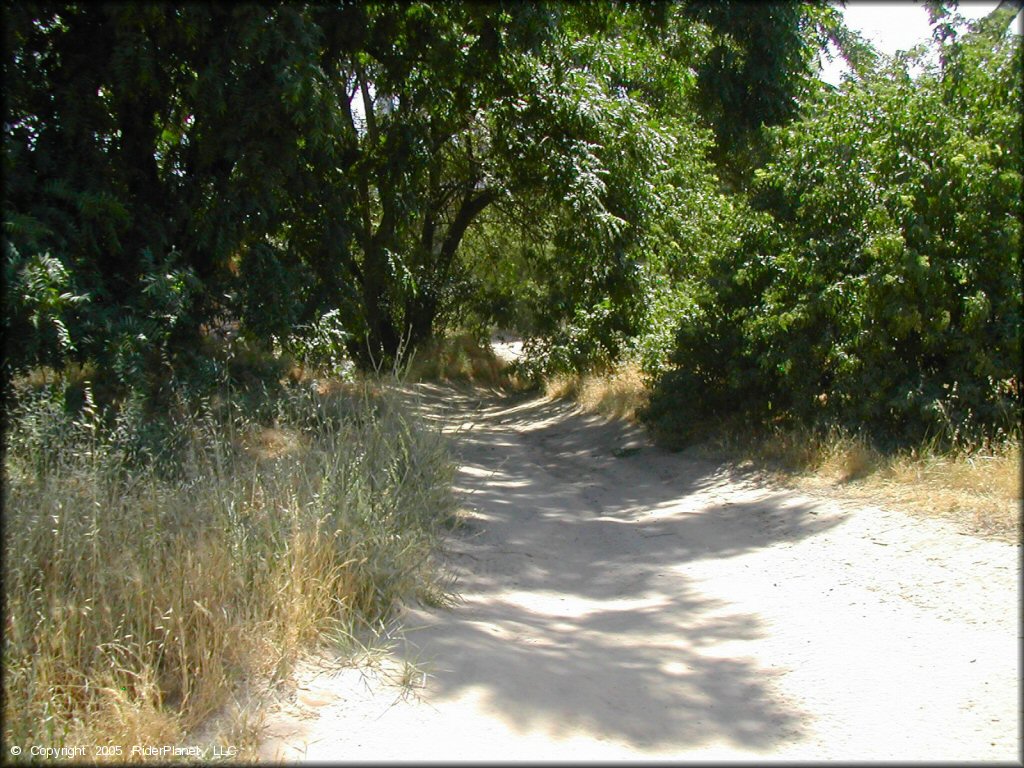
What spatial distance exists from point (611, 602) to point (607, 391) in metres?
8.06

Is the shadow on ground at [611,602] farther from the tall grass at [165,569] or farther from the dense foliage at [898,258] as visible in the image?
the dense foliage at [898,258]

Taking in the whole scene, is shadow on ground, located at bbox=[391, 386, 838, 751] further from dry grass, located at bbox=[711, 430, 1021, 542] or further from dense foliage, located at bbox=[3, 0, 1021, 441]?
dense foliage, located at bbox=[3, 0, 1021, 441]

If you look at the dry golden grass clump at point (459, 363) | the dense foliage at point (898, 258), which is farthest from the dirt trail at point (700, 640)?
the dry golden grass clump at point (459, 363)

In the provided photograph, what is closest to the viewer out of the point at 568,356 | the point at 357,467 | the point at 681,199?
the point at 357,467

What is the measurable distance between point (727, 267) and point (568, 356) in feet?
19.8

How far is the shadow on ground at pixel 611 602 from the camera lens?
4566 millimetres

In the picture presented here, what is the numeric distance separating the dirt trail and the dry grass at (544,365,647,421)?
4.05 metres

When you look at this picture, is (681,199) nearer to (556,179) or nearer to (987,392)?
(556,179)

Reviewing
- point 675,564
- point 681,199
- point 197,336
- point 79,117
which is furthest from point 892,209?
point 79,117

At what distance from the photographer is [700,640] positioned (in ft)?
18.8

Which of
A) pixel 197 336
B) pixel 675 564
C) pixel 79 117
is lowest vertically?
pixel 675 564

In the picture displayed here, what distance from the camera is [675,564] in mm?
7578

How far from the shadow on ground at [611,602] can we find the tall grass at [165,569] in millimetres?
638

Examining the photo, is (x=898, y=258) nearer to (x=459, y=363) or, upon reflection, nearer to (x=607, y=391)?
(x=607, y=391)
